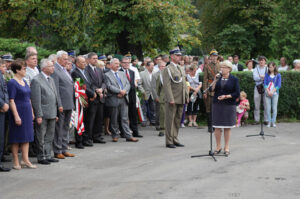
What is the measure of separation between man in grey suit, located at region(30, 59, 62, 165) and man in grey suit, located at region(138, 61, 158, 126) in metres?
5.64

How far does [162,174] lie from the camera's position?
9.45m

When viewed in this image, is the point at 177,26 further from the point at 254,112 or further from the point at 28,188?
the point at 28,188

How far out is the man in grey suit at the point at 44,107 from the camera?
10312mm

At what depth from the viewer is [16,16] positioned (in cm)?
2030

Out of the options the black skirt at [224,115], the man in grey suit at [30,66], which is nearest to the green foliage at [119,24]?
the man in grey suit at [30,66]

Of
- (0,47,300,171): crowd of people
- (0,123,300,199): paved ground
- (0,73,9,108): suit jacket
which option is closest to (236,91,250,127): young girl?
(0,47,300,171): crowd of people

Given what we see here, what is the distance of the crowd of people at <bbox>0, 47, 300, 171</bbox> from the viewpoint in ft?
33.0

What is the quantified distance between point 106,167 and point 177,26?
527 inches

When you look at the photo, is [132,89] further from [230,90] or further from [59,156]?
[59,156]

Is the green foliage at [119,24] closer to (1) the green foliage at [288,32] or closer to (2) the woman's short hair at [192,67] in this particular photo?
(2) the woman's short hair at [192,67]

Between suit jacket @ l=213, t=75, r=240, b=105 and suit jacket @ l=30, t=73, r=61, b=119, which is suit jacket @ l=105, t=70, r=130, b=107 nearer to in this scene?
suit jacket @ l=30, t=73, r=61, b=119

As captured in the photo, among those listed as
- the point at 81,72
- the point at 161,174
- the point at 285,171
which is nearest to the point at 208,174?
the point at 161,174

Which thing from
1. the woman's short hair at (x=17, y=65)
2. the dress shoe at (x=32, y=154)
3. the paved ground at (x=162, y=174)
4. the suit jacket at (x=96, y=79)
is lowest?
the paved ground at (x=162, y=174)

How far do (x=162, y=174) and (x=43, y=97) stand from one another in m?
2.89
